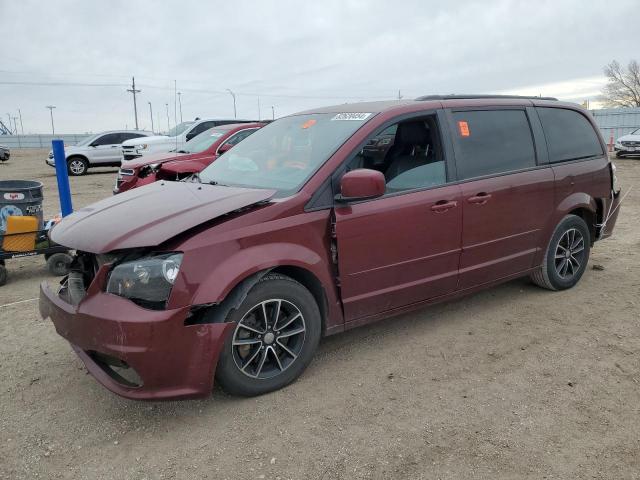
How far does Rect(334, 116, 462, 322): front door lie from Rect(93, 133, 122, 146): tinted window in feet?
61.8

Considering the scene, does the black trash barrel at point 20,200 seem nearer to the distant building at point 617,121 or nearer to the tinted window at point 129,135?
the tinted window at point 129,135

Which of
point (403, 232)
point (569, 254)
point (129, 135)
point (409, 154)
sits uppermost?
point (129, 135)

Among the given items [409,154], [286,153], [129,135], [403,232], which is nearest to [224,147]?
[286,153]

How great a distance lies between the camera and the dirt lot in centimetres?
266

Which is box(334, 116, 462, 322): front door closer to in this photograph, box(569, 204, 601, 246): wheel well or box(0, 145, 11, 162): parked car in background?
box(569, 204, 601, 246): wheel well

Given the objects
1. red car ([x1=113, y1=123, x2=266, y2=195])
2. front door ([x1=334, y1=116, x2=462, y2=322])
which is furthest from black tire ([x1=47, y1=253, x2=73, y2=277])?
front door ([x1=334, y1=116, x2=462, y2=322])

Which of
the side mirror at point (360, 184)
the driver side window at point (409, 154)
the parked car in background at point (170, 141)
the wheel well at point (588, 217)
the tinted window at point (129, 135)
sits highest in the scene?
the tinted window at point (129, 135)

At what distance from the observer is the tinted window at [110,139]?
20438mm

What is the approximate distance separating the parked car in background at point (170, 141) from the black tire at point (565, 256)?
445 inches

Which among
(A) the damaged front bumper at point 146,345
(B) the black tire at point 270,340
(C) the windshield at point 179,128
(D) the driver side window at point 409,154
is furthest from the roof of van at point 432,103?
(C) the windshield at point 179,128

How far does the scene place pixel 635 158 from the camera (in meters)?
22.0

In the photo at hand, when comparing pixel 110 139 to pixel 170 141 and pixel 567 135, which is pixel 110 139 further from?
pixel 567 135

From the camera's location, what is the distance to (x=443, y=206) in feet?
12.9

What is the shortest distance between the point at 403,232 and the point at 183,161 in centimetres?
615
